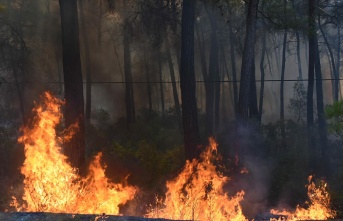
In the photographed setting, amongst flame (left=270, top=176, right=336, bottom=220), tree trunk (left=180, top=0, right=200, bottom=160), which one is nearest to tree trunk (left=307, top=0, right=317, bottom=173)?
flame (left=270, top=176, right=336, bottom=220)

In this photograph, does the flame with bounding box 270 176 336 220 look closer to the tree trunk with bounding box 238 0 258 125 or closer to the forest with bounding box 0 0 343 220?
the forest with bounding box 0 0 343 220

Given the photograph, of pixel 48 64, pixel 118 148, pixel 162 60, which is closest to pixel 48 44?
pixel 48 64

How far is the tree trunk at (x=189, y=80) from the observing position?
43.4 feet

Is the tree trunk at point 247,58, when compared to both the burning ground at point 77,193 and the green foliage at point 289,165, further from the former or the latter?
the green foliage at point 289,165

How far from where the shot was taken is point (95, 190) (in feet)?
35.7

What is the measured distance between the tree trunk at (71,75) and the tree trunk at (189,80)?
11.6 feet

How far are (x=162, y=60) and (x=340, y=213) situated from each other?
815 inches

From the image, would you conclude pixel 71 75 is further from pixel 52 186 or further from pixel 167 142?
pixel 167 142

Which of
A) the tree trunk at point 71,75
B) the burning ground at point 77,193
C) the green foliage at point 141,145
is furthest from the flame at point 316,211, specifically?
the tree trunk at point 71,75

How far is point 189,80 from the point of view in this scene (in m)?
13.4

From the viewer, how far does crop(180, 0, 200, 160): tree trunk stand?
1323 cm

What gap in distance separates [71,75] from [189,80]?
3902mm

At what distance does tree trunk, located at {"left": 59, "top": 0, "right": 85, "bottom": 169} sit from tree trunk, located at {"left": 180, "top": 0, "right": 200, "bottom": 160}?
3530 millimetres

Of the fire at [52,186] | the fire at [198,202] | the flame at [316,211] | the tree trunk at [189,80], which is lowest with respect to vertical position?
the flame at [316,211]
